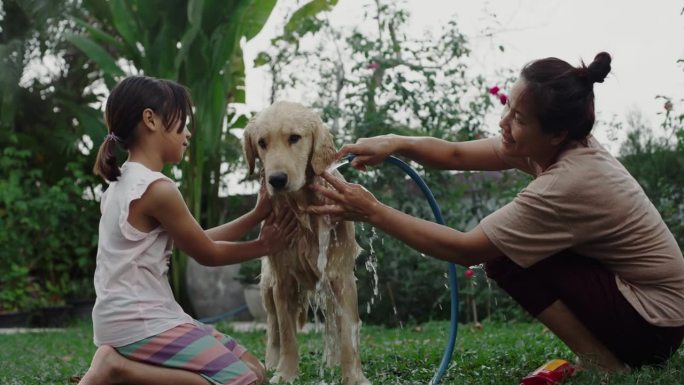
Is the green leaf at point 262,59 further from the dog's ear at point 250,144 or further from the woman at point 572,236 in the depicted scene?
the woman at point 572,236

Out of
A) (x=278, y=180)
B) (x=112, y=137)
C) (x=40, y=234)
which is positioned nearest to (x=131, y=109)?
(x=112, y=137)

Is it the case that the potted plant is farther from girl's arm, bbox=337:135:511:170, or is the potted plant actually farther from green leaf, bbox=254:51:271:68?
girl's arm, bbox=337:135:511:170

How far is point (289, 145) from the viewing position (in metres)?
3.56

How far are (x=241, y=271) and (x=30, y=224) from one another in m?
2.51

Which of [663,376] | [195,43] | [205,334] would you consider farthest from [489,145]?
[195,43]

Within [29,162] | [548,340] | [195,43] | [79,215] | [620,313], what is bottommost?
[548,340]

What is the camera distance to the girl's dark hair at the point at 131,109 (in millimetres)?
3203

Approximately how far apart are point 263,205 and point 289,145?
334 millimetres

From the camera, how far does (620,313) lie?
324cm

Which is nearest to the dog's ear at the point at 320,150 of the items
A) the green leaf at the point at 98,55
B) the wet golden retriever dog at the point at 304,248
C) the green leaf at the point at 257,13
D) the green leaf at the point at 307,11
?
the wet golden retriever dog at the point at 304,248

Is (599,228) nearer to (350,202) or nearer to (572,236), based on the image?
(572,236)

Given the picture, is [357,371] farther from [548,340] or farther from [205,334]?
[548,340]


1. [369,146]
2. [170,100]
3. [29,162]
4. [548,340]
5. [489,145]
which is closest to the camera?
[170,100]

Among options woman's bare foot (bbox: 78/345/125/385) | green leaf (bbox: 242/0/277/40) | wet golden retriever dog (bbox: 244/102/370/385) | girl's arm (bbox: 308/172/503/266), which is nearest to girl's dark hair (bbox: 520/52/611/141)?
girl's arm (bbox: 308/172/503/266)
